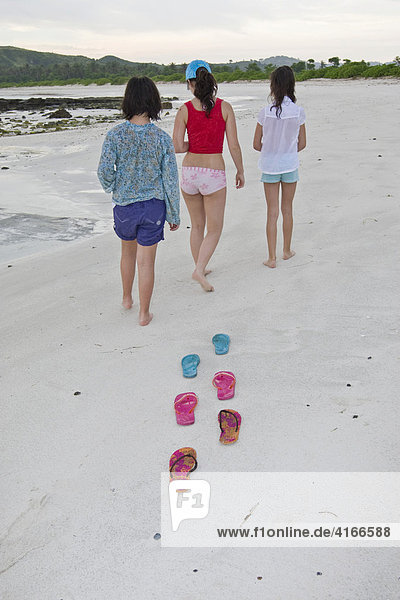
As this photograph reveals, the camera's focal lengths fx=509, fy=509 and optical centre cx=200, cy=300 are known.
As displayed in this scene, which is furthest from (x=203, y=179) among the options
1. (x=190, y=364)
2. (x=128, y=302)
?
(x=190, y=364)

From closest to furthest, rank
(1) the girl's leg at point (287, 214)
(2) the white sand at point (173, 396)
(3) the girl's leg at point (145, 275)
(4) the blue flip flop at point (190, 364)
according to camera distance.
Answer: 1. (2) the white sand at point (173, 396)
2. (4) the blue flip flop at point (190, 364)
3. (3) the girl's leg at point (145, 275)
4. (1) the girl's leg at point (287, 214)

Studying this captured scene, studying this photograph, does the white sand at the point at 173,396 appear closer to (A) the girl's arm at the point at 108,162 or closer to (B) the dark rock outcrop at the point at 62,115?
(A) the girl's arm at the point at 108,162

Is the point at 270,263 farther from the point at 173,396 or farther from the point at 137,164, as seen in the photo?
the point at 173,396

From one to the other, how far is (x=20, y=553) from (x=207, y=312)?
2.24 meters

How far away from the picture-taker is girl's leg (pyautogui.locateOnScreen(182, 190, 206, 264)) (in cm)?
431

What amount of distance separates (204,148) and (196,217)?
24.9 inches

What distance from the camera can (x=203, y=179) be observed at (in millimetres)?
4094

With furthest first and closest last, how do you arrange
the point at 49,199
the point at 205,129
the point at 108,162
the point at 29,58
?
the point at 29,58
the point at 49,199
the point at 205,129
the point at 108,162

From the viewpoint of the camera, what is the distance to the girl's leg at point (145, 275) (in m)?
3.74

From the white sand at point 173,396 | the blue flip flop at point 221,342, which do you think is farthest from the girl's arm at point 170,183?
the blue flip flop at point 221,342

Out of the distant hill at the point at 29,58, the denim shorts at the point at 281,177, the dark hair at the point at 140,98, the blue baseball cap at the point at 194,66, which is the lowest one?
the denim shorts at the point at 281,177

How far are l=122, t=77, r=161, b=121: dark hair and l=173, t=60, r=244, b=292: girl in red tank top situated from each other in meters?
0.47

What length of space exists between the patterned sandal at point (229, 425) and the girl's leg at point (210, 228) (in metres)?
1.78

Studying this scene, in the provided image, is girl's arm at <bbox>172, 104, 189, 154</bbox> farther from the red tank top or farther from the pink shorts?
the pink shorts
